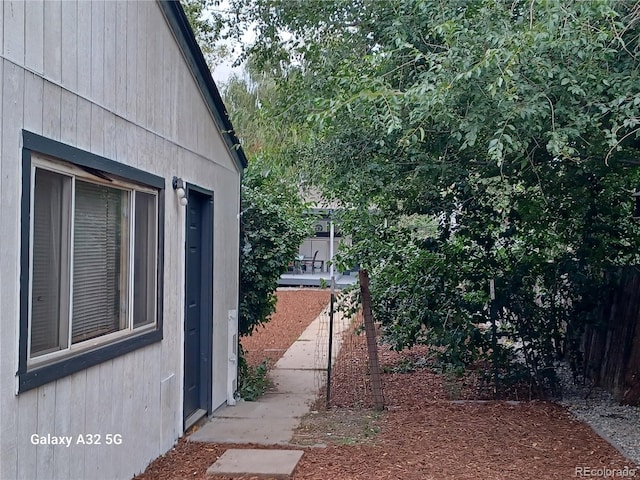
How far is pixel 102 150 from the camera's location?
15.2 feet

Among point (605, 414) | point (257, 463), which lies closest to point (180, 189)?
point (257, 463)

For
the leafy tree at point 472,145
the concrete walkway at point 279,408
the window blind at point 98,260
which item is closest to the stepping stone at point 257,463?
the concrete walkway at point 279,408

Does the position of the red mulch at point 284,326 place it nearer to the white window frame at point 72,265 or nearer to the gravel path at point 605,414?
the gravel path at point 605,414

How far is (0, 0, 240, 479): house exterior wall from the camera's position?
3.51 meters

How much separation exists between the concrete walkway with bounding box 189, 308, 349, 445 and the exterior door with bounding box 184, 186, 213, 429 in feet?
1.10

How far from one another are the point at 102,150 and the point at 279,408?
13.9ft

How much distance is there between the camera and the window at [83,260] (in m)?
3.82

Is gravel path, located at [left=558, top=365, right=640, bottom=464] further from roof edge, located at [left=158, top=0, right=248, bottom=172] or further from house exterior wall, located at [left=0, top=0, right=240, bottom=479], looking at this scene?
roof edge, located at [left=158, top=0, right=248, bottom=172]

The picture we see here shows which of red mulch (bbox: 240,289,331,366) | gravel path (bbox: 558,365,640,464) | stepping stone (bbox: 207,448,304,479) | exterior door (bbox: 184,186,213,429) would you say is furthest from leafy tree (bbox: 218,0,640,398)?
red mulch (bbox: 240,289,331,366)

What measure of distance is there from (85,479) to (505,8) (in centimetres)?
471

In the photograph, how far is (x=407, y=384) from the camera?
30.8ft

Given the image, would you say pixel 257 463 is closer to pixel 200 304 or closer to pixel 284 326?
pixel 200 304

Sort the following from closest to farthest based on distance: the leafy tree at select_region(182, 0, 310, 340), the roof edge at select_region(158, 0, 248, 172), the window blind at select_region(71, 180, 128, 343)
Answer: the window blind at select_region(71, 180, 128, 343) < the roof edge at select_region(158, 0, 248, 172) < the leafy tree at select_region(182, 0, 310, 340)

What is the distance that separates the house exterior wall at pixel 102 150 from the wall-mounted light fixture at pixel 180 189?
0.06 metres
